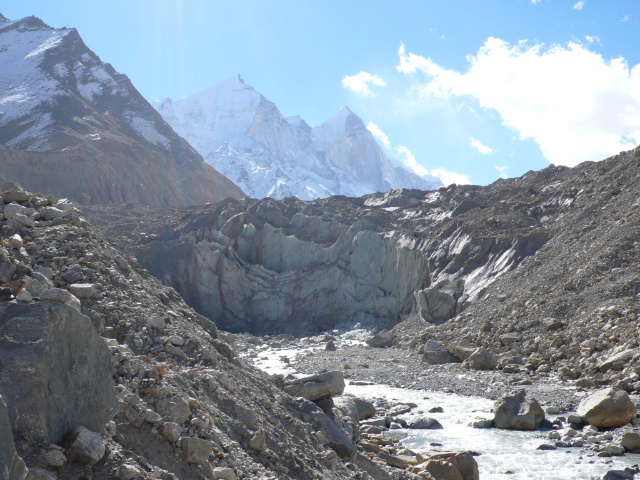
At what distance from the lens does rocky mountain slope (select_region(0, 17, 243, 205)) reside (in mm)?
67188

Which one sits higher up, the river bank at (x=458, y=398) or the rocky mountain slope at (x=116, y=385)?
the rocky mountain slope at (x=116, y=385)

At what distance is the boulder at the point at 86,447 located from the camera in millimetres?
5027

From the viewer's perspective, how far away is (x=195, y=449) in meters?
6.13

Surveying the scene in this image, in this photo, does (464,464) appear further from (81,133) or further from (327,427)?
(81,133)

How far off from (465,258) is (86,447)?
36.4m

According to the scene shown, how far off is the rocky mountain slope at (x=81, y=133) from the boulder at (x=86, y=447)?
204 ft

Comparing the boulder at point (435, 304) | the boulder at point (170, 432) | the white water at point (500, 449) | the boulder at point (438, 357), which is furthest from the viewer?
the boulder at point (435, 304)

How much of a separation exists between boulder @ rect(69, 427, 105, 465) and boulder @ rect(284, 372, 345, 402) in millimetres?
5727

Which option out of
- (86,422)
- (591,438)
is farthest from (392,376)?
(86,422)

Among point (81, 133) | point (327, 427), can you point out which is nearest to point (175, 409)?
point (327, 427)

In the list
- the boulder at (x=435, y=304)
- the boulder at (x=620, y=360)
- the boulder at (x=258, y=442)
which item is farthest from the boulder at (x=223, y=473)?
the boulder at (x=435, y=304)

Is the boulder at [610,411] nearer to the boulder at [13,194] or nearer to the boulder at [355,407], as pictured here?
the boulder at [355,407]

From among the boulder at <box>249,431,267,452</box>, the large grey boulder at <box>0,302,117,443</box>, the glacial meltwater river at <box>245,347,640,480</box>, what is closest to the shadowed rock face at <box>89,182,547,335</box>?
the glacial meltwater river at <box>245,347,640,480</box>

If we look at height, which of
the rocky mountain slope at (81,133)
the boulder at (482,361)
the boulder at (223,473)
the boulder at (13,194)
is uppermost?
the rocky mountain slope at (81,133)
